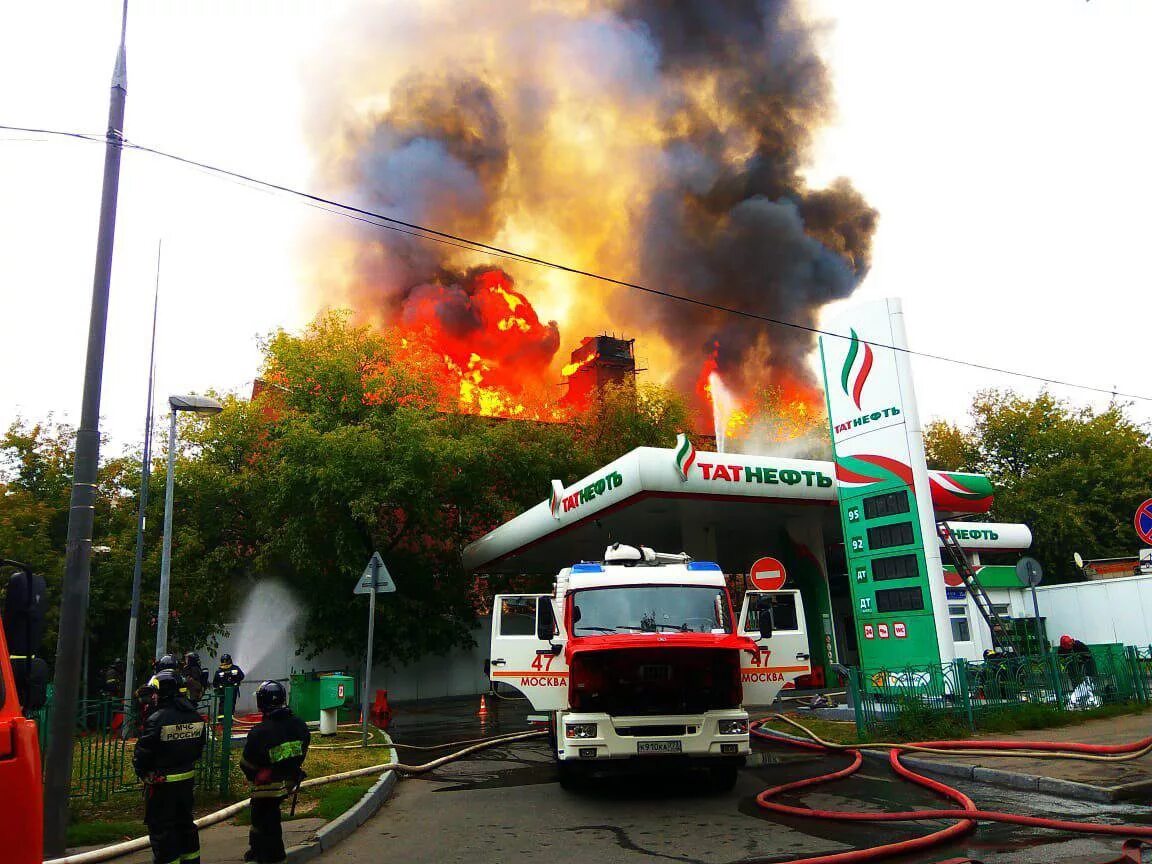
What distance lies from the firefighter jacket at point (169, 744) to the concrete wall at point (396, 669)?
19.4 metres

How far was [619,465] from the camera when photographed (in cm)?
2016

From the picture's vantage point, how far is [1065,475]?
132 ft

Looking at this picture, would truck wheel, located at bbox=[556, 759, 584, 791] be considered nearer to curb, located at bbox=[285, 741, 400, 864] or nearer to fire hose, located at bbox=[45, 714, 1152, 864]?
curb, located at bbox=[285, 741, 400, 864]

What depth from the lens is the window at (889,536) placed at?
16.2 meters

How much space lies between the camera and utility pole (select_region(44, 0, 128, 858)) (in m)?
7.35

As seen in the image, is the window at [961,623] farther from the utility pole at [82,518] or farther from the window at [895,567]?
the utility pole at [82,518]

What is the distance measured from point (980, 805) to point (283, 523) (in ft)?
74.4

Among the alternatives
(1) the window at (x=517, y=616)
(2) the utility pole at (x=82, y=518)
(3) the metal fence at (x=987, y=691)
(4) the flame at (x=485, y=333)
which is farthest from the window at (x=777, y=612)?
(4) the flame at (x=485, y=333)

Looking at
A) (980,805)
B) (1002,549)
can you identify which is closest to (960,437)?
(1002,549)

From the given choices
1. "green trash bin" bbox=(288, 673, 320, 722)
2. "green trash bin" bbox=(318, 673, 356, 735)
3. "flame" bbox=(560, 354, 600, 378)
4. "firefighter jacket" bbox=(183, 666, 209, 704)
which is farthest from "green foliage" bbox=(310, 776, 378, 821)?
"flame" bbox=(560, 354, 600, 378)

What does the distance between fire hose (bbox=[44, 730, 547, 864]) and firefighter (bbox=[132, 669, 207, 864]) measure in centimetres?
82

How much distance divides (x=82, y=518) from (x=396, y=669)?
22.4 meters

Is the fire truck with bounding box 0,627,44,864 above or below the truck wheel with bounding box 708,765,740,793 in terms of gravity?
above

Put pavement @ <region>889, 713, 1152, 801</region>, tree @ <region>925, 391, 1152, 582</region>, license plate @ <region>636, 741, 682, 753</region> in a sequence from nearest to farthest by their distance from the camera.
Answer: pavement @ <region>889, 713, 1152, 801</region> → license plate @ <region>636, 741, 682, 753</region> → tree @ <region>925, 391, 1152, 582</region>
